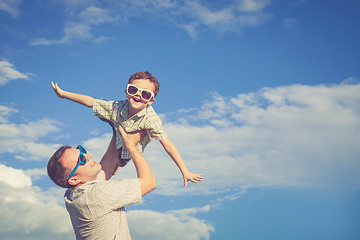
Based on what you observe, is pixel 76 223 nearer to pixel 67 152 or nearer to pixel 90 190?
pixel 90 190

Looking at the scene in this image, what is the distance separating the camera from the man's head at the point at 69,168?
14.8 ft

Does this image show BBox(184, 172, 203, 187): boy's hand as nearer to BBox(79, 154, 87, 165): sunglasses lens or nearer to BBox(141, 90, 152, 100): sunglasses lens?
BBox(141, 90, 152, 100): sunglasses lens

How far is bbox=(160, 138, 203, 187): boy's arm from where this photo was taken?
6.58m

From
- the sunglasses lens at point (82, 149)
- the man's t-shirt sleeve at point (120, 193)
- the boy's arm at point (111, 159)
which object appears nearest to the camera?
the man's t-shirt sleeve at point (120, 193)

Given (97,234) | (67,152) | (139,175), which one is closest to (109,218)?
(97,234)

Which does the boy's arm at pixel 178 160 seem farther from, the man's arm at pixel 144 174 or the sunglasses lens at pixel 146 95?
the man's arm at pixel 144 174

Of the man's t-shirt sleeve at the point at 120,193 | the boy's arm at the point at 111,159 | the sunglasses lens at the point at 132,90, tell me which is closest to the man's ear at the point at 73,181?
the man's t-shirt sleeve at the point at 120,193

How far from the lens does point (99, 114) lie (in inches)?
261

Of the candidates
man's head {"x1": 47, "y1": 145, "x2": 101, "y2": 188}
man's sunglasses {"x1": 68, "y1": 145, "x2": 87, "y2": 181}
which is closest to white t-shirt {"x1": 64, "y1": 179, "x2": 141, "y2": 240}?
man's head {"x1": 47, "y1": 145, "x2": 101, "y2": 188}

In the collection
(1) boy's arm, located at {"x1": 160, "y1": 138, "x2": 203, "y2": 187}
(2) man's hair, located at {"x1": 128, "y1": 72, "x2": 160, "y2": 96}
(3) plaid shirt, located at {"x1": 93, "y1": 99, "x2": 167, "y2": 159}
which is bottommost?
(1) boy's arm, located at {"x1": 160, "y1": 138, "x2": 203, "y2": 187}

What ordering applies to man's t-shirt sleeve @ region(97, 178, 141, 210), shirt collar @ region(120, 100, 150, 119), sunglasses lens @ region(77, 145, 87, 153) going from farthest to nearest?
shirt collar @ region(120, 100, 150, 119)
sunglasses lens @ region(77, 145, 87, 153)
man's t-shirt sleeve @ region(97, 178, 141, 210)

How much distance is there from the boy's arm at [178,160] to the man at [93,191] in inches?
74.4

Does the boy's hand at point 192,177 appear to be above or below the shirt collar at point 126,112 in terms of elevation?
below

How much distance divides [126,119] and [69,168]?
2.10 meters
